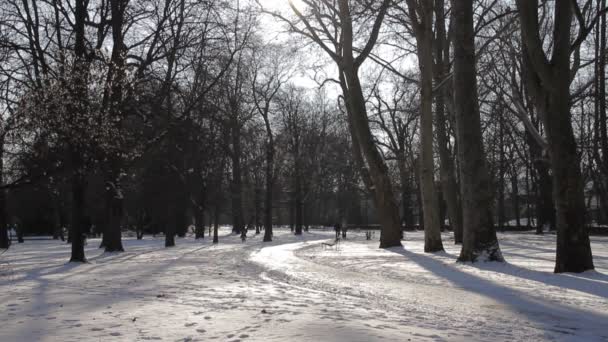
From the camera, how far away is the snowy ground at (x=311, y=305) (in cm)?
640

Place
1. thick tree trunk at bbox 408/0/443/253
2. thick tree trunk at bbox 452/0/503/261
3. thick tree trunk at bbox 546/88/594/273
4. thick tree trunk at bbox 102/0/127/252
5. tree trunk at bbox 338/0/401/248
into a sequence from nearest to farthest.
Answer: thick tree trunk at bbox 546/88/594/273, thick tree trunk at bbox 452/0/503/261, thick tree trunk at bbox 102/0/127/252, thick tree trunk at bbox 408/0/443/253, tree trunk at bbox 338/0/401/248

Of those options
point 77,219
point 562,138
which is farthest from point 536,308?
point 77,219

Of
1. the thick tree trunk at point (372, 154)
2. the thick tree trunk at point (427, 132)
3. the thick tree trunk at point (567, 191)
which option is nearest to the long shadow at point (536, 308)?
the thick tree trunk at point (567, 191)

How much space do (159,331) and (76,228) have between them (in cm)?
1317

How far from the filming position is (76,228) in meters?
18.3

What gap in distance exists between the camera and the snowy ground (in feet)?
21.0

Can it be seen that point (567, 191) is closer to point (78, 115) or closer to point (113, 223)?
point (78, 115)

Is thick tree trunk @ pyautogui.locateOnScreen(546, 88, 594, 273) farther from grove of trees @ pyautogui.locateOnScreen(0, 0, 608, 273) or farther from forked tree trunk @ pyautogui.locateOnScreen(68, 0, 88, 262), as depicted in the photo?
forked tree trunk @ pyautogui.locateOnScreen(68, 0, 88, 262)

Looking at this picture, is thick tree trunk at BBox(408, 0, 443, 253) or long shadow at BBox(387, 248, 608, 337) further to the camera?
thick tree trunk at BBox(408, 0, 443, 253)

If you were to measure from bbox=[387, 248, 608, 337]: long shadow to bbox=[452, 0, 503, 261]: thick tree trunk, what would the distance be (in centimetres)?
164

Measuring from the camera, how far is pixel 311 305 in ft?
27.8

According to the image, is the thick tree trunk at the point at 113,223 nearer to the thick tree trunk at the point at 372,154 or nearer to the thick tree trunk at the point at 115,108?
the thick tree trunk at the point at 115,108

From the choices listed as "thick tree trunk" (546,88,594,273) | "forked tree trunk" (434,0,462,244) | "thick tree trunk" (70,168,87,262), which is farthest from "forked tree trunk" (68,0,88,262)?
"forked tree trunk" (434,0,462,244)

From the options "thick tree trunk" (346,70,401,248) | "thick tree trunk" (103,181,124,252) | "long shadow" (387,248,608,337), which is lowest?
"long shadow" (387,248,608,337)
